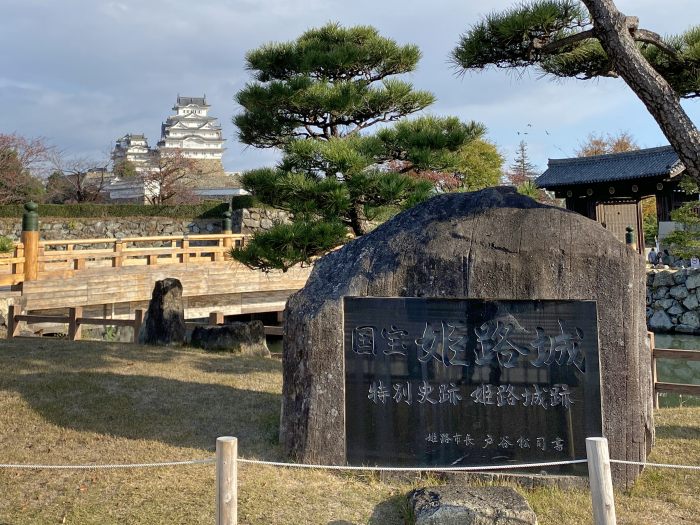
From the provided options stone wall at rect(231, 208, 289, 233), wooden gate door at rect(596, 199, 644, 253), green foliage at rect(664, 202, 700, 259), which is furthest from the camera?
stone wall at rect(231, 208, 289, 233)

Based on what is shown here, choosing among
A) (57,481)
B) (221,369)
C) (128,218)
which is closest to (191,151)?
(128,218)

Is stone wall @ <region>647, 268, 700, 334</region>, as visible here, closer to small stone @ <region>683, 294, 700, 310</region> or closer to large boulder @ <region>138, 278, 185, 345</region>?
small stone @ <region>683, 294, 700, 310</region>

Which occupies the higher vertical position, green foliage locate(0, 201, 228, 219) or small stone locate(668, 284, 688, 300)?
green foliage locate(0, 201, 228, 219)

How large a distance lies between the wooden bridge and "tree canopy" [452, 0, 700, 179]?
22.9 feet

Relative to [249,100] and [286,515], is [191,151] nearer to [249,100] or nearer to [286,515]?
[249,100]

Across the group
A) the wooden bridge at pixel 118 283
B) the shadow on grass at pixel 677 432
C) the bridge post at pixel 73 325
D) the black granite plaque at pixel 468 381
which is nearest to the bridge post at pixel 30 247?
the wooden bridge at pixel 118 283

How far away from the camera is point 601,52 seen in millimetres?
5914

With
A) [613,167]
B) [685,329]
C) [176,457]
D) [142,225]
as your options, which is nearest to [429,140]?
[176,457]

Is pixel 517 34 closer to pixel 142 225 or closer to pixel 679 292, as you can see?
pixel 679 292

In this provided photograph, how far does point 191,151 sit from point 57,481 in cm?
5062

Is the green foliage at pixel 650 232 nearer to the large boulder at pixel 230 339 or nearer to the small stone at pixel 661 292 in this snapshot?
the small stone at pixel 661 292

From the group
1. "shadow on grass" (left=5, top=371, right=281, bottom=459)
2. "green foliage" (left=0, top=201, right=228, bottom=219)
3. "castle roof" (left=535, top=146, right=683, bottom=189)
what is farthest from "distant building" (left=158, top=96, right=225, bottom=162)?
"shadow on grass" (left=5, top=371, right=281, bottom=459)

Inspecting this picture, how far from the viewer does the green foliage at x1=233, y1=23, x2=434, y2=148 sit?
7.95m

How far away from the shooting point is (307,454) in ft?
15.3
